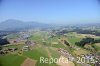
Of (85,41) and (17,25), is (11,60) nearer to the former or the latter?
(17,25)

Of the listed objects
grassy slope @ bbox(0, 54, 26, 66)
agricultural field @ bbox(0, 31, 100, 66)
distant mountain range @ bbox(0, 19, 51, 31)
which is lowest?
grassy slope @ bbox(0, 54, 26, 66)

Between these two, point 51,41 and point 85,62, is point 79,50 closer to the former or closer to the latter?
point 85,62

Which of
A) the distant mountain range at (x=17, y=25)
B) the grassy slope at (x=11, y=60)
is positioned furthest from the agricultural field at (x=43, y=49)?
the distant mountain range at (x=17, y=25)

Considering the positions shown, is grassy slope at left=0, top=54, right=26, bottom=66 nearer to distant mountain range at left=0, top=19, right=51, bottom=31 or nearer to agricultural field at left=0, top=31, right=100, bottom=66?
agricultural field at left=0, top=31, right=100, bottom=66

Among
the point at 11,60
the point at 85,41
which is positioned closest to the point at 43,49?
the point at 11,60

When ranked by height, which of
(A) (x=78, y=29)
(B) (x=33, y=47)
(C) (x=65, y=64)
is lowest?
(C) (x=65, y=64)

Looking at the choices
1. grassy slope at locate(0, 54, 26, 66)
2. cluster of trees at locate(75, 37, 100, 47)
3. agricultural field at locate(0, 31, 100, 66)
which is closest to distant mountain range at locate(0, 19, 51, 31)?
agricultural field at locate(0, 31, 100, 66)

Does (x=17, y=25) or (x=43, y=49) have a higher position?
(x=17, y=25)

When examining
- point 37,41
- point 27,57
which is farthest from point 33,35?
point 27,57
